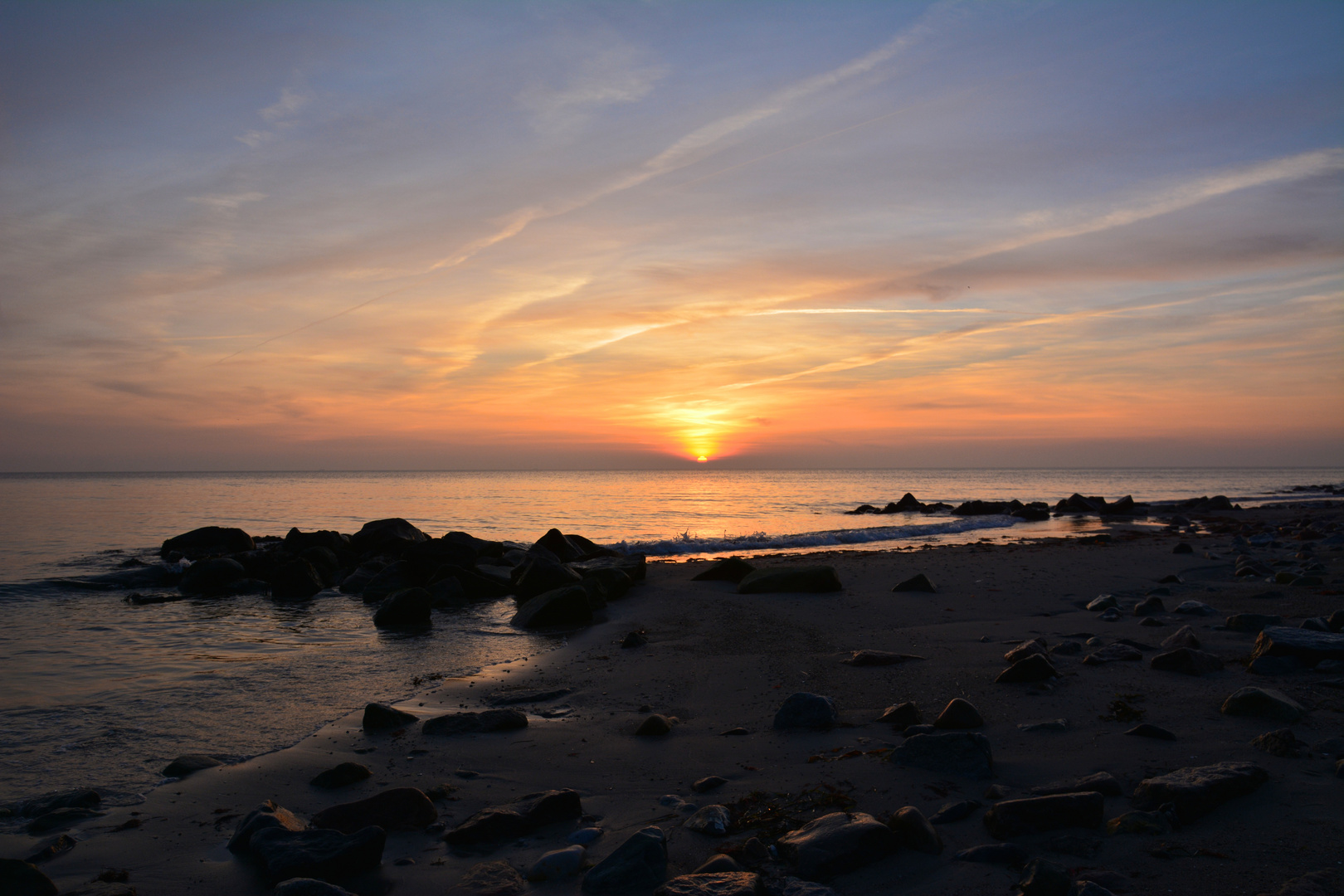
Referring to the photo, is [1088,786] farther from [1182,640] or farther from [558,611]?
[558,611]

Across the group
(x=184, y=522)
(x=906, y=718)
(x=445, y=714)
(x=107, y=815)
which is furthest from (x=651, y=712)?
(x=184, y=522)

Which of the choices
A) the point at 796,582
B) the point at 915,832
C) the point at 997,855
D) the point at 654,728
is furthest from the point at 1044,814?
the point at 796,582

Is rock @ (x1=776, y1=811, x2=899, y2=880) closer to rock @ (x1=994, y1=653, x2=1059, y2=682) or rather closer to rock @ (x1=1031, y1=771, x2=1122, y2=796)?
rock @ (x1=1031, y1=771, x2=1122, y2=796)

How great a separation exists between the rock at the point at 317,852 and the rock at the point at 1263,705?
5.22 m

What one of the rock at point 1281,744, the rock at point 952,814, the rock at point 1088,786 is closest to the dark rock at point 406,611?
the rock at point 952,814

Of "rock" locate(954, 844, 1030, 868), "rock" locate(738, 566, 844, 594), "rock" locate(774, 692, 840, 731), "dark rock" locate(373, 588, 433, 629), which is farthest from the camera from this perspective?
"rock" locate(738, 566, 844, 594)

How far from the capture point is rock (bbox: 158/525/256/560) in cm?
1955

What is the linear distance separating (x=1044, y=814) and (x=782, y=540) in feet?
65.1

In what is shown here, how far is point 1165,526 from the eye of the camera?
2405 cm

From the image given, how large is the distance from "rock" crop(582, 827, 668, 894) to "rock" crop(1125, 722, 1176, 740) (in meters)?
3.09

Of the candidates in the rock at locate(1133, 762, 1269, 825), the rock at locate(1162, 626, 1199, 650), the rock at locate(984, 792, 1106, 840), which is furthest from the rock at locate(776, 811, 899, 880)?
the rock at locate(1162, 626, 1199, 650)

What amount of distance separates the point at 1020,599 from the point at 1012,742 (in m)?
6.38

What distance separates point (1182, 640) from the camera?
6352mm

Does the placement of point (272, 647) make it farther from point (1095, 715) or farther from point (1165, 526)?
point (1165, 526)
